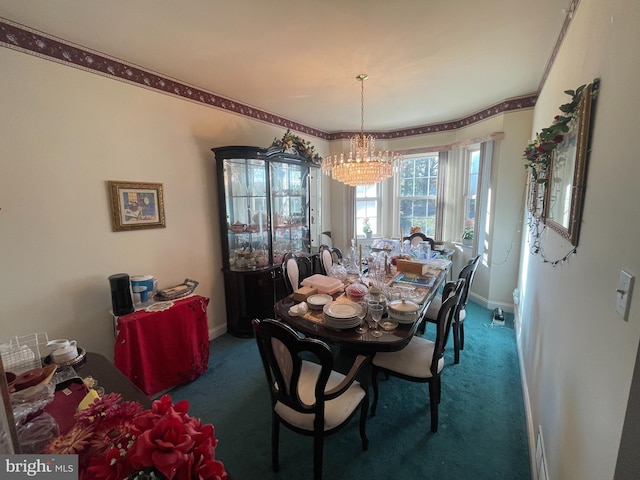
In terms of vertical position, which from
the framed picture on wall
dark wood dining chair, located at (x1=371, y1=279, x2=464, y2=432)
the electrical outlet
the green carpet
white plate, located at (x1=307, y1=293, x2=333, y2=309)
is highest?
the framed picture on wall

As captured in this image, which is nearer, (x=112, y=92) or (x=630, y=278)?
(x=630, y=278)

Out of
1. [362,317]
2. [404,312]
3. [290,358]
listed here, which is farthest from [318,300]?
[290,358]

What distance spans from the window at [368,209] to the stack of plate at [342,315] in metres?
3.35

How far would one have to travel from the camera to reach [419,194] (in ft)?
15.9

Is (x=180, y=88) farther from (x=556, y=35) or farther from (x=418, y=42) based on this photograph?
(x=556, y=35)

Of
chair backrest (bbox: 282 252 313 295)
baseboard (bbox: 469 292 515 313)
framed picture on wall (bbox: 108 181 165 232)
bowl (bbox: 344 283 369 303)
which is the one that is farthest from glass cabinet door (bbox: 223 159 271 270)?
baseboard (bbox: 469 292 515 313)

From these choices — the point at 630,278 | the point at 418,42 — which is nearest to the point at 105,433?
the point at 630,278

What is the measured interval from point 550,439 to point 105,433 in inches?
74.9

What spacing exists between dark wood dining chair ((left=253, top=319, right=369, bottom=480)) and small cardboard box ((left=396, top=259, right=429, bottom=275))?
1.47 metres

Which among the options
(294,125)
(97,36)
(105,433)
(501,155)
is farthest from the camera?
(294,125)

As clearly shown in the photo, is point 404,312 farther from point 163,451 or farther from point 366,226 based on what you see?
point 366,226

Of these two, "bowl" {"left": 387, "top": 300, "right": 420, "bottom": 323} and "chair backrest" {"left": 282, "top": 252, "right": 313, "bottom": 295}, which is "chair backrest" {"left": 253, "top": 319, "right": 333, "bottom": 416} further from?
"chair backrest" {"left": 282, "top": 252, "right": 313, "bottom": 295}

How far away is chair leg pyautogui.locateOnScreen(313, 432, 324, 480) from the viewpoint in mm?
1441

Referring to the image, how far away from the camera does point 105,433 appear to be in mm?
819
